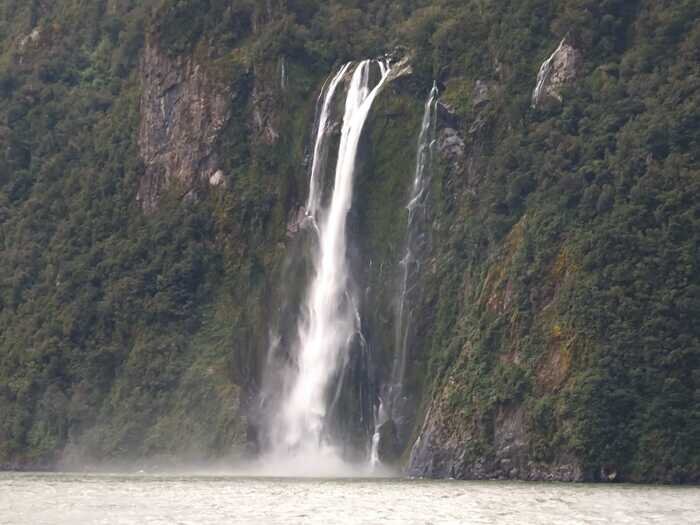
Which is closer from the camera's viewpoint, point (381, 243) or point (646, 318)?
point (646, 318)

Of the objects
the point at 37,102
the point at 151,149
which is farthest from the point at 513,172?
the point at 37,102

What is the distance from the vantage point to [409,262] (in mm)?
96312

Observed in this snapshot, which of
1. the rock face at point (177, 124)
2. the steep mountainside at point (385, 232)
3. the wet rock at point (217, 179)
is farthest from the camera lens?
the rock face at point (177, 124)

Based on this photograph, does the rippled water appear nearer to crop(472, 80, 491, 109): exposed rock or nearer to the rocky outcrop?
the rocky outcrop

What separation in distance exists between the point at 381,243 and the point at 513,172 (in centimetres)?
792

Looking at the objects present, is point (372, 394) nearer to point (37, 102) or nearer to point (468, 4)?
point (468, 4)

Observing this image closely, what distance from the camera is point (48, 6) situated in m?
138

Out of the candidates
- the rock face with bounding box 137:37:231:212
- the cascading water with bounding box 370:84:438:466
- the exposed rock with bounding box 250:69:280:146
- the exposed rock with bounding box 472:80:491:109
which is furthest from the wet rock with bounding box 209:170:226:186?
the exposed rock with bounding box 472:80:491:109

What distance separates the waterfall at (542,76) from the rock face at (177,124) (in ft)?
71.4

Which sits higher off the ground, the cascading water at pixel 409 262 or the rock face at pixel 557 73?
the rock face at pixel 557 73

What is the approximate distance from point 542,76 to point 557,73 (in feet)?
2.90

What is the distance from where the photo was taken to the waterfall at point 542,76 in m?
96.3

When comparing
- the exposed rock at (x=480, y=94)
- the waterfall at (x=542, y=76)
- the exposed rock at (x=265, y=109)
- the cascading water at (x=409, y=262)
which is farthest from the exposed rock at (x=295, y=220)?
the waterfall at (x=542, y=76)

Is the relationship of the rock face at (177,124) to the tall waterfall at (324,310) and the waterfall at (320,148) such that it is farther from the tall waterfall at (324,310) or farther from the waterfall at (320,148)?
the tall waterfall at (324,310)
